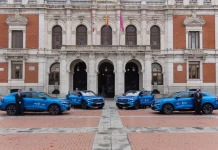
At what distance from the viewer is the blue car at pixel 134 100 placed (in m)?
23.6

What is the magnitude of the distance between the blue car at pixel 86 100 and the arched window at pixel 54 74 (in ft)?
48.3

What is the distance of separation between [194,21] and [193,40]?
8.80ft

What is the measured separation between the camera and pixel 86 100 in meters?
24.0

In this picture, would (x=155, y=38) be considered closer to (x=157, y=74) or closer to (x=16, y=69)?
(x=157, y=74)

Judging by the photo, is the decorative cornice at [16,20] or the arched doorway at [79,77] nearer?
the decorative cornice at [16,20]

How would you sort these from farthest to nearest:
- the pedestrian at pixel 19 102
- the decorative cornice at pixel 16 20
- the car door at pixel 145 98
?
the decorative cornice at pixel 16 20
the car door at pixel 145 98
the pedestrian at pixel 19 102

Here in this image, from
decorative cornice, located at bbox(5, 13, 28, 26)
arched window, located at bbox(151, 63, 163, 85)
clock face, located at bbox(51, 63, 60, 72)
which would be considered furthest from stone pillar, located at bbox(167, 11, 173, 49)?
decorative cornice, located at bbox(5, 13, 28, 26)

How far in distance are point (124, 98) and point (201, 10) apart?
22.8m

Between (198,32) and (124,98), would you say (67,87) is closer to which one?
(124,98)

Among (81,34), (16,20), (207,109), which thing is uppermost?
(16,20)

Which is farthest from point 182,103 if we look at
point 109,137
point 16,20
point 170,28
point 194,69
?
point 16,20

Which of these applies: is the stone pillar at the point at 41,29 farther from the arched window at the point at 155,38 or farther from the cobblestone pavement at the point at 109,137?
the cobblestone pavement at the point at 109,137

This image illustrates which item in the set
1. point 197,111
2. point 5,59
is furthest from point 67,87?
point 197,111

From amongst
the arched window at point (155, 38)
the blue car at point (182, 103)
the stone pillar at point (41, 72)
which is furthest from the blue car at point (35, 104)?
the arched window at point (155, 38)
